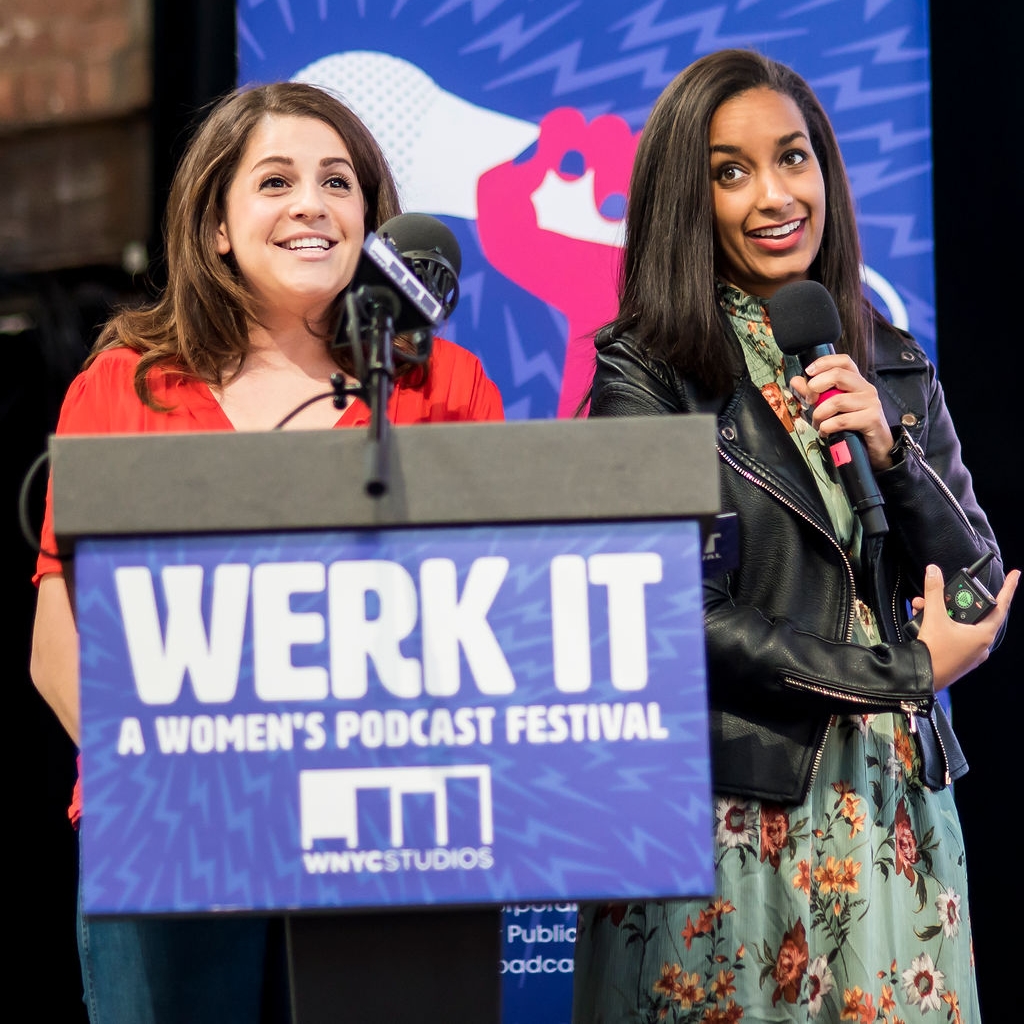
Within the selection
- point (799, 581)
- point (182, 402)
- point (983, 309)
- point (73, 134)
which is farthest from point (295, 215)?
point (73, 134)

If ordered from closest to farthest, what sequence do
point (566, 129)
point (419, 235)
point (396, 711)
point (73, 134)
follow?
point (396, 711) < point (419, 235) < point (566, 129) < point (73, 134)

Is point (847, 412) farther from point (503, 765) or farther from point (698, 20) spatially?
point (698, 20)

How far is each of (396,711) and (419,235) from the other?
621 mm

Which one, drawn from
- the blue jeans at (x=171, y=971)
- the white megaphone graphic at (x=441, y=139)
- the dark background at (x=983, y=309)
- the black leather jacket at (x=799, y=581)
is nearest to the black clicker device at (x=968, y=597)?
the black leather jacket at (x=799, y=581)

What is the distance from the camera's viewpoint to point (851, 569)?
6.03 feet

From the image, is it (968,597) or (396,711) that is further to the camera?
(968,597)

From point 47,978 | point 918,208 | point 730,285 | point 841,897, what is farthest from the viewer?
point 47,978

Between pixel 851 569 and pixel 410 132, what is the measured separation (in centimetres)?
126

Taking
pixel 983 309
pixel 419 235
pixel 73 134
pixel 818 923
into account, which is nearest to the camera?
pixel 419 235

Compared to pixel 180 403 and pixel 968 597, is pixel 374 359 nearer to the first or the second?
pixel 180 403

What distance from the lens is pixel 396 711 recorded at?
3.56 ft

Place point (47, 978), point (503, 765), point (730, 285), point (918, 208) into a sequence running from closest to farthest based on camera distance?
point (503, 765)
point (730, 285)
point (918, 208)
point (47, 978)

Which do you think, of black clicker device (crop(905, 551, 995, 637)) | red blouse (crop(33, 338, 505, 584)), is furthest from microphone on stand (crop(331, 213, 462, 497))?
black clicker device (crop(905, 551, 995, 637))

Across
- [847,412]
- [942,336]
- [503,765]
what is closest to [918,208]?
[942,336]
